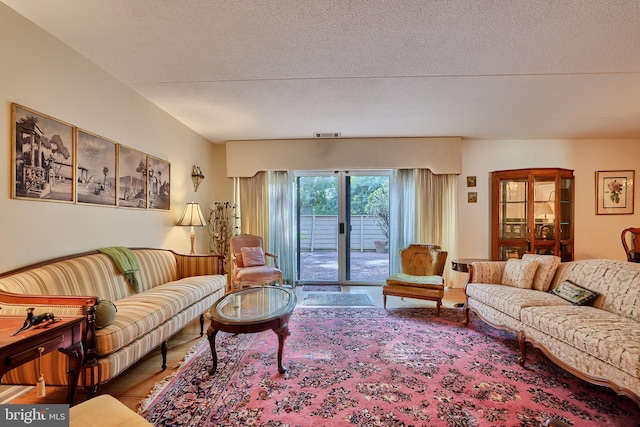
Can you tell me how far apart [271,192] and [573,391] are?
428 centimetres

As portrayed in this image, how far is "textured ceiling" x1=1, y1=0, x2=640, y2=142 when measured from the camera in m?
1.82

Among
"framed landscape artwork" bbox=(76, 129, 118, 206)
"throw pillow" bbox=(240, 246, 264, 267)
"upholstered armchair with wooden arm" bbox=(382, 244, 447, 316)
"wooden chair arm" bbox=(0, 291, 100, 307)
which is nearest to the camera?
"wooden chair arm" bbox=(0, 291, 100, 307)

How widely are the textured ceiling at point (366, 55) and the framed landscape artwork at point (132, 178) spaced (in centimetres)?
70

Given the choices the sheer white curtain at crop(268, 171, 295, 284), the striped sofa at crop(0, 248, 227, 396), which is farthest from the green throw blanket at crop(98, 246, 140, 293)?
the sheer white curtain at crop(268, 171, 295, 284)

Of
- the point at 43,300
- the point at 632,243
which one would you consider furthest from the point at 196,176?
the point at 632,243

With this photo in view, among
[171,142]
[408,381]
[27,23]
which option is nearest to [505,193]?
[408,381]

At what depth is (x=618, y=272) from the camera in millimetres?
2422

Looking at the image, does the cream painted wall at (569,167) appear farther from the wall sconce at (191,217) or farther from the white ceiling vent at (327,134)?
the wall sconce at (191,217)

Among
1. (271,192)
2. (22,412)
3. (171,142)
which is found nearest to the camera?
(22,412)

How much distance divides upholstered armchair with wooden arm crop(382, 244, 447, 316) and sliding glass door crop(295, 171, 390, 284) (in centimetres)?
100

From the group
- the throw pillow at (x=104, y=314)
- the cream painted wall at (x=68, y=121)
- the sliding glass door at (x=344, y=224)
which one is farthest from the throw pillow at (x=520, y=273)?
the cream painted wall at (x=68, y=121)

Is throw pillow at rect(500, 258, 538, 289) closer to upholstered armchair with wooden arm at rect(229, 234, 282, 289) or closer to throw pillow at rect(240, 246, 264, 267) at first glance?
upholstered armchair with wooden arm at rect(229, 234, 282, 289)

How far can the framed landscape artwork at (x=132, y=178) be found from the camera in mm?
2883

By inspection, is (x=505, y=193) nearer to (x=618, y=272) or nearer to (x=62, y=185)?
(x=618, y=272)
